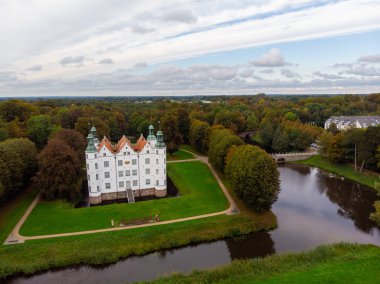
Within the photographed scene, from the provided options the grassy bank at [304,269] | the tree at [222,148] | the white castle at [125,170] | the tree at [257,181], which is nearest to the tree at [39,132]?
the white castle at [125,170]

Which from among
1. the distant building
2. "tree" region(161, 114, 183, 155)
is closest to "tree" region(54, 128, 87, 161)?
"tree" region(161, 114, 183, 155)

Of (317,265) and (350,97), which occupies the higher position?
(350,97)

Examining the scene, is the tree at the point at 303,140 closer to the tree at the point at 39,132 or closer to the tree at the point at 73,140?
the tree at the point at 73,140

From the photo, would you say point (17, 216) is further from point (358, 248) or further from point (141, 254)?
point (358, 248)

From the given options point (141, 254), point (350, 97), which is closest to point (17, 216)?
point (141, 254)

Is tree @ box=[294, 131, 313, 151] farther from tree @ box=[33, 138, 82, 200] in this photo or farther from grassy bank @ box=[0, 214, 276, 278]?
tree @ box=[33, 138, 82, 200]

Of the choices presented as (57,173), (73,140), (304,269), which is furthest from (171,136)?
(304,269)

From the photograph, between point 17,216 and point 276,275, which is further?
point 17,216
